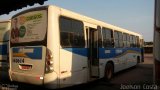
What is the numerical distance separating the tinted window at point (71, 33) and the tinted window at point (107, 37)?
2.07 meters

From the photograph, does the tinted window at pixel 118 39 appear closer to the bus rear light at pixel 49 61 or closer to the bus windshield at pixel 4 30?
the bus windshield at pixel 4 30

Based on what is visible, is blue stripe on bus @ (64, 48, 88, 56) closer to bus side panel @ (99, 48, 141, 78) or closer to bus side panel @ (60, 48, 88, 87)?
bus side panel @ (60, 48, 88, 87)

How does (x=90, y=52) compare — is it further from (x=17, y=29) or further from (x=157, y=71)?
(x=157, y=71)

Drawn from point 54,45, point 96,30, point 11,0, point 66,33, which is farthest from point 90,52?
point 11,0

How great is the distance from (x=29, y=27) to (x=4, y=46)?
294 centimetres

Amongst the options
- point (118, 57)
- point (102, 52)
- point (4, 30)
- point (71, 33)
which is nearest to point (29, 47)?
point (71, 33)

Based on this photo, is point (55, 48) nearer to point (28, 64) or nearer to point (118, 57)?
point (28, 64)

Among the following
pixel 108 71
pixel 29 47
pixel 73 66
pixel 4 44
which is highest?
pixel 4 44

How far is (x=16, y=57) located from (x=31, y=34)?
1.20 metres

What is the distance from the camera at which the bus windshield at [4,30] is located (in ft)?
35.6

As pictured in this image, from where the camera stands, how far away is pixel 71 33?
859 cm

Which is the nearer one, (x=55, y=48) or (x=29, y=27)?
(x=55, y=48)

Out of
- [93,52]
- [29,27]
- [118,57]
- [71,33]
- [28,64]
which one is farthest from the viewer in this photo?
[118,57]

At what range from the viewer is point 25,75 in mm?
8312
